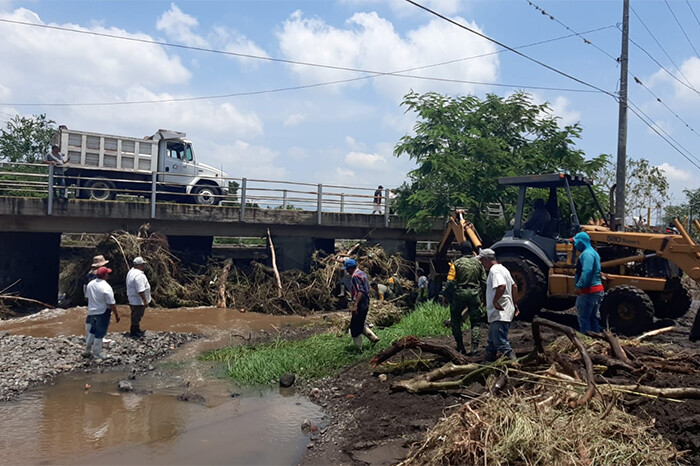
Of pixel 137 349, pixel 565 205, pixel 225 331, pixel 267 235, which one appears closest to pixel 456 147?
pixel 565 205

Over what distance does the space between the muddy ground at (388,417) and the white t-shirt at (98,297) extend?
3952 millimetres

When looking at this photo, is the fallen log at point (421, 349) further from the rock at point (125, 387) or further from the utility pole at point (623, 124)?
the utility pole at point (623, 124)

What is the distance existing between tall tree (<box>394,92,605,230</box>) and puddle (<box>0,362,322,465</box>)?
11079 mm

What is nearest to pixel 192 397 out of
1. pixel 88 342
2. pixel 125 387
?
pixel 125 387

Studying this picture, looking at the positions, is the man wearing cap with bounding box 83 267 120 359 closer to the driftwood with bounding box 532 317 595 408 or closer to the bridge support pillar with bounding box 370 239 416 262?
the driftwood with bounding box 532 317 595 408

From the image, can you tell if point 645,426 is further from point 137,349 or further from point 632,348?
point 137,349

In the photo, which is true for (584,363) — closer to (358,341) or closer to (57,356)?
(358,341)

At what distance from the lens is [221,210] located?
61.6 ft

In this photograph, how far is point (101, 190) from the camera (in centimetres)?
1906

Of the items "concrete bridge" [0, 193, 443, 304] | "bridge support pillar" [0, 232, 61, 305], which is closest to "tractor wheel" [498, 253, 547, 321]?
"concrete bridge" [0, 193, 443, 304]

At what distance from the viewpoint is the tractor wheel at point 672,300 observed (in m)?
10.4

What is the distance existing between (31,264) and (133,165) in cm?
466

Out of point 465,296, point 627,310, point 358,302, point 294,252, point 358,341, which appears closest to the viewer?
point 465,296

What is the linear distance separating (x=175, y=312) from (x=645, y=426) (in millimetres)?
13480
